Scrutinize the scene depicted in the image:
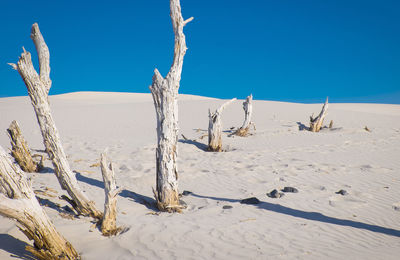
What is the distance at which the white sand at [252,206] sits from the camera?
3.91 m

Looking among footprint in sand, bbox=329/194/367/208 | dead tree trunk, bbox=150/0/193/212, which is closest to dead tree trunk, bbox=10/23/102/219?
dead tree trunk, bbox=150/0/193/212

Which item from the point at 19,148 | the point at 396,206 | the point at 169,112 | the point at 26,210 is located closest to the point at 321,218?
the point at 396,206

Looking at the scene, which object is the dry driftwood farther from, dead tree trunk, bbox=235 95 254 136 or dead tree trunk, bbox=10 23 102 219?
dead tree trunk, bbox=10 23 102 219

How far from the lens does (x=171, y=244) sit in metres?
4.04

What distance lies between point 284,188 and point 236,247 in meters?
2.79

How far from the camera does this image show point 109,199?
4207 mm

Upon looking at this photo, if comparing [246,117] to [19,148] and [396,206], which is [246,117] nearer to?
[396,206]

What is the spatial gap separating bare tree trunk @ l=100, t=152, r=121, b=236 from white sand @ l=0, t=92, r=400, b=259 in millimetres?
167

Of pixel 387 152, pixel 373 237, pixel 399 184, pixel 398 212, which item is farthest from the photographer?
pixel 387 152

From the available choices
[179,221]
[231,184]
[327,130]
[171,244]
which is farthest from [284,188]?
[327,130]

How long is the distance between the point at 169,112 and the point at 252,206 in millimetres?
2424

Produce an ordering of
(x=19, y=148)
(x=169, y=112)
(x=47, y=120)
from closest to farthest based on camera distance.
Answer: (x=47, y=120) → (x=169, y=112) → (x=19, y=148)

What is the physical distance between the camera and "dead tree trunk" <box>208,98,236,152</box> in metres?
10.0

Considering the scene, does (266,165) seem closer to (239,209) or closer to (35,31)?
(239,209)
